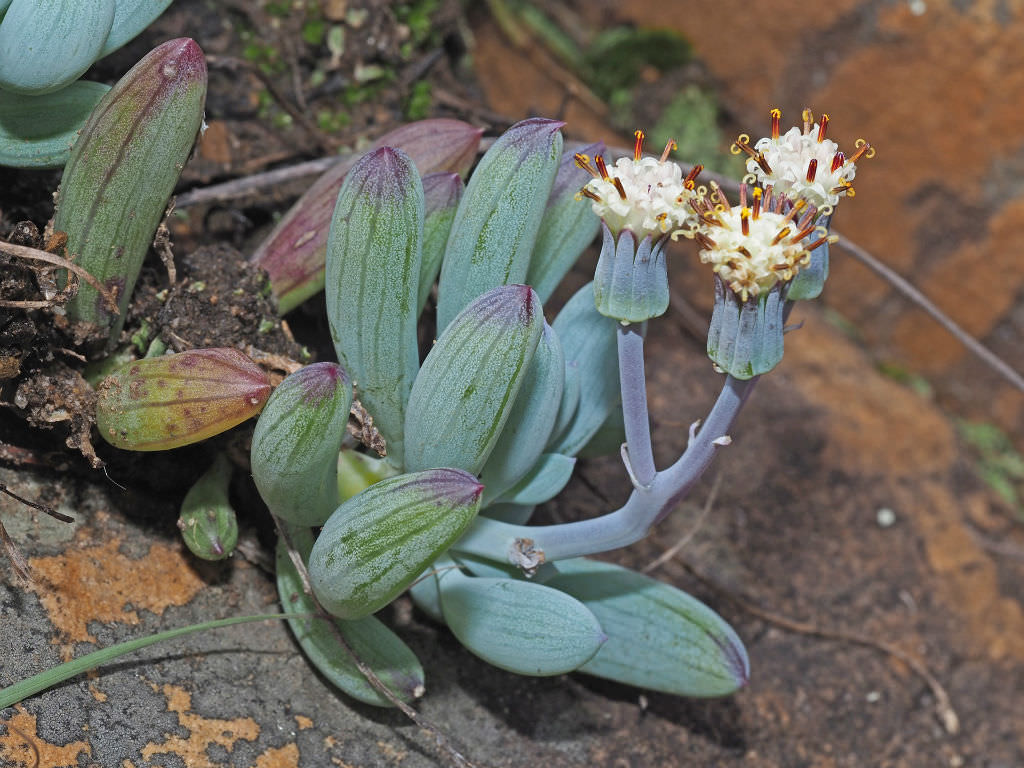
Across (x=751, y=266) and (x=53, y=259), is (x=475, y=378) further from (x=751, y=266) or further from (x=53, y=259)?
(x=53, y=259)

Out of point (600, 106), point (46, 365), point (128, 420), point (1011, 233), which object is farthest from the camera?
point (600, 106)

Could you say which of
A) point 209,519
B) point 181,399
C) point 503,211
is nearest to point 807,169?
point 503,211

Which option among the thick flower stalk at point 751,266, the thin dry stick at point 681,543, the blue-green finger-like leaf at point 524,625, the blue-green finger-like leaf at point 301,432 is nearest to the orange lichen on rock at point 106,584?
the blue-green finger-like leaf at point 301,432

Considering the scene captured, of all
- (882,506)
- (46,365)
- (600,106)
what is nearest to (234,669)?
(46,365)

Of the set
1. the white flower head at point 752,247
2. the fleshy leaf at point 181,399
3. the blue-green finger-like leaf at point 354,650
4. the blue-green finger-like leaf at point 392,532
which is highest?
the white flower head at point 752,247

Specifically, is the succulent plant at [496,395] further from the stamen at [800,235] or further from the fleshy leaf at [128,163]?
the fleshy leaf at [128,163]

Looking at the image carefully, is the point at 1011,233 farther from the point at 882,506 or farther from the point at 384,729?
the point at 384,729

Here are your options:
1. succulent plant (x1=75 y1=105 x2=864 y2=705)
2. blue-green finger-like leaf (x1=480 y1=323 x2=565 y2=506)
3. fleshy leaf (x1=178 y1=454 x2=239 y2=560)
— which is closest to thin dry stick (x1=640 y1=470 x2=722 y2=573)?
succulent plant (x1=75 y1=105 x2=864 y2=705)
